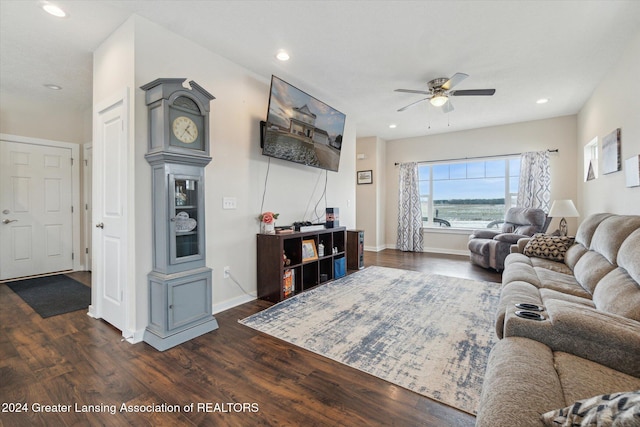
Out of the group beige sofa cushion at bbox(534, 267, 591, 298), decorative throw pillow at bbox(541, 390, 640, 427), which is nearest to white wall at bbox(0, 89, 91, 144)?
decorative throw pillow at bbox(541, 390, 640, 427)

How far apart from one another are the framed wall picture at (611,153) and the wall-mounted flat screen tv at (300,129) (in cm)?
314

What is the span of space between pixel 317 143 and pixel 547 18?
2.54 metres

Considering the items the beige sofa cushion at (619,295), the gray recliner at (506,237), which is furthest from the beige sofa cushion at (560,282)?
the gray recliner at (506,237)

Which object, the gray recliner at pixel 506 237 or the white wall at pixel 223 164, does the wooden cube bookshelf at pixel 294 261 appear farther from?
the gray recliner at pixel 506 237

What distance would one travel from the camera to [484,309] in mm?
2867

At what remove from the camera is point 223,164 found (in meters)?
2.92

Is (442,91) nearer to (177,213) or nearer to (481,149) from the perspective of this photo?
(481,149)

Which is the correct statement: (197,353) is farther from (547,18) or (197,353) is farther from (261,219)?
(547,18)

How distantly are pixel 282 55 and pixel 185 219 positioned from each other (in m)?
1.93

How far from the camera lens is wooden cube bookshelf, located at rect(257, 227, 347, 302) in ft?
10.3

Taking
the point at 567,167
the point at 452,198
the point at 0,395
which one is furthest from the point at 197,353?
the point at 567,167

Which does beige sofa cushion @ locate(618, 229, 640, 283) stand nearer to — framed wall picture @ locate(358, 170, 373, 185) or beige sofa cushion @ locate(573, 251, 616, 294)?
beige sofa cushion @ locate(573, 251, 616, 294)

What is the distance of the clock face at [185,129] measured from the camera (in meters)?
2.28

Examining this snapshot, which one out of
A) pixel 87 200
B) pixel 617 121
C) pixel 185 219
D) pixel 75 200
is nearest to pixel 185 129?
pixel 185 219
